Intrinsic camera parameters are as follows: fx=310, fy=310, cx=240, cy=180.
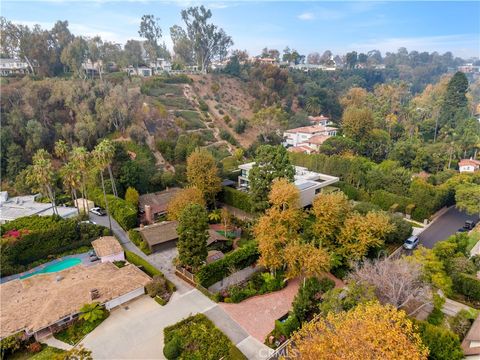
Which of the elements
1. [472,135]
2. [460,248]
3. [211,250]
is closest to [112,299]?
[211,250]

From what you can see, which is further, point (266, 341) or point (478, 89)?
point (478, 89)

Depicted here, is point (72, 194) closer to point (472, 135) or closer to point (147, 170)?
point (147, 170)

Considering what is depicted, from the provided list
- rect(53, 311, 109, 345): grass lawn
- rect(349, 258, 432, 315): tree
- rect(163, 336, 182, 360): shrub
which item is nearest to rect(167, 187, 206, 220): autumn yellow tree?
rect(53, 311, 109, 345): grass lawn

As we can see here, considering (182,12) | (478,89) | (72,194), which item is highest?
(182,12)

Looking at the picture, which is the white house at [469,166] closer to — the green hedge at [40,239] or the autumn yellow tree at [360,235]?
the autumn yellow tree at [360,235]

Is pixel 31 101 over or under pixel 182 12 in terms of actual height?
under

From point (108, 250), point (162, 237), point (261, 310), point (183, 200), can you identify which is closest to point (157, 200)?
point (183, 200)

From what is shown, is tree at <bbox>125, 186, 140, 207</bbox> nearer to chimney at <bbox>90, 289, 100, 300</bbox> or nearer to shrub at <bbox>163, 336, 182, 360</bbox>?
chimney at <bbox>90, 289, 100, 300</bbox>
